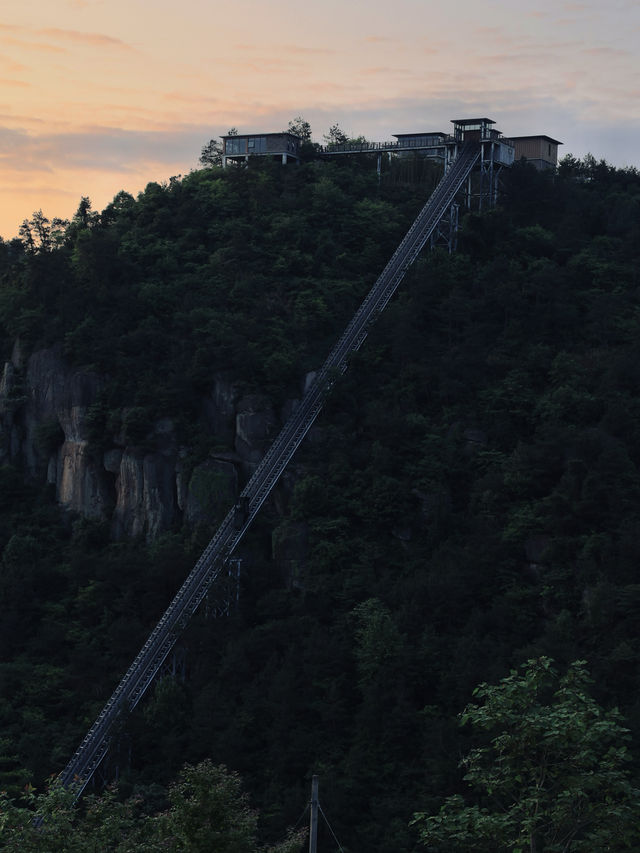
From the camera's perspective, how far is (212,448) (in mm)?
61031

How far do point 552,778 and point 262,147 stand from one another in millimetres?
66671

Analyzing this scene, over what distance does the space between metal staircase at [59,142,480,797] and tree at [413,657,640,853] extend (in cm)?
2417

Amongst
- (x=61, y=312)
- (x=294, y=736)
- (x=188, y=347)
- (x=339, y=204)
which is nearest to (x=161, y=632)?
(x=294, y=736)

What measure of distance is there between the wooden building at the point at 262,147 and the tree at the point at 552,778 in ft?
212

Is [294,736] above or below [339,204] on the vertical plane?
below

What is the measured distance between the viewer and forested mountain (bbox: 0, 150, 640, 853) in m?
47.0

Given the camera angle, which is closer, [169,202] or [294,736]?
[294,736]

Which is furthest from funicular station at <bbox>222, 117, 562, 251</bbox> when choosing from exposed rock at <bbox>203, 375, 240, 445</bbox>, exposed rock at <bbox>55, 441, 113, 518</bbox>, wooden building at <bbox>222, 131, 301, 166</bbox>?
exposed rock at <bbox>55, 441, 113, 518</bbox>

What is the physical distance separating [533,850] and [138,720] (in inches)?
1250

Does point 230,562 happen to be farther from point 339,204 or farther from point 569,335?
point 339,204

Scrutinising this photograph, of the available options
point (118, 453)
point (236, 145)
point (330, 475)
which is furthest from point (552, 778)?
point (236, 145)

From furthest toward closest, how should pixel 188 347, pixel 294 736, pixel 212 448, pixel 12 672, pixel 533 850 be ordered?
pixel 188 347 → pixel 212 448 → pixel 12 672 → pixel 294 736 → pixel 533 850

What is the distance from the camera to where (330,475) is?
58250 millimetres

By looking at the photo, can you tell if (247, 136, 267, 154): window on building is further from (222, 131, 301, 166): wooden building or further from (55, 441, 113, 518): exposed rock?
(55, 441, 113, 518): exposed rock
